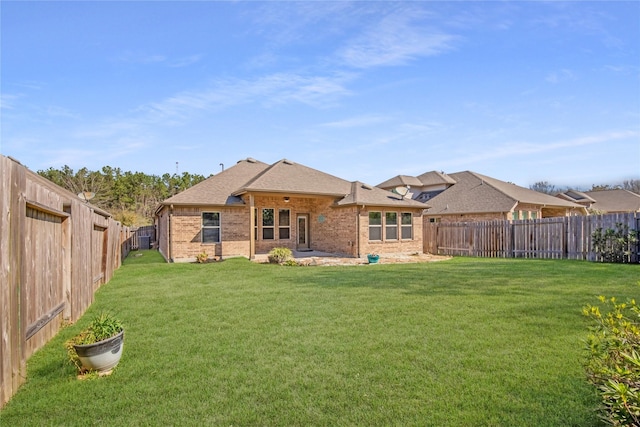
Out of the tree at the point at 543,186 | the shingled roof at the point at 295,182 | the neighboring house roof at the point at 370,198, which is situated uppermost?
the tree at the point at 543,186

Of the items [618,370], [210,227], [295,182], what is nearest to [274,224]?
[295,182]

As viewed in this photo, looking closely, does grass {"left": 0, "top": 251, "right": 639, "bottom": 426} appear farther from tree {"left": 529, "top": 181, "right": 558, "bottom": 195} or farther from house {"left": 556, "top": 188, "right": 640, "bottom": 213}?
tree {"left": 529, "top": 181, "right": 558, "bottom": 195}

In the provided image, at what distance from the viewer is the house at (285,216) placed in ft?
51.6

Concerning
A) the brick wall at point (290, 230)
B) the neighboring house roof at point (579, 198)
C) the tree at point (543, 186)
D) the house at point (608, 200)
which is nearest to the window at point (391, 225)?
the brick wall at point (290, 230)

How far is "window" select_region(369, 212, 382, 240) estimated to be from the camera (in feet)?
56.1

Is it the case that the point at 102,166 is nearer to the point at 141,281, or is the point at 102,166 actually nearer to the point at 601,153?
the point at 141,281

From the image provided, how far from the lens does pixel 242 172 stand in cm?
1950

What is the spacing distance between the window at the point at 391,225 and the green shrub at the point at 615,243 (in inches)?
316

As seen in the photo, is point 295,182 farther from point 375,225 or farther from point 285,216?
point 375,225

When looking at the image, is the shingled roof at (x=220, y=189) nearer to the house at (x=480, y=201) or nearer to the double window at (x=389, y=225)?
the double window at (x=389, y=225)

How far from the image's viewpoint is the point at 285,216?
1888 centimetres

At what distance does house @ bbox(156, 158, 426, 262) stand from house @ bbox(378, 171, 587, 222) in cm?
221

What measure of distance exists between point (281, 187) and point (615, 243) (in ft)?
44.1

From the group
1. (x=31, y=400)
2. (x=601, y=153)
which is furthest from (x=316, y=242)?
(x=31, y=400)
